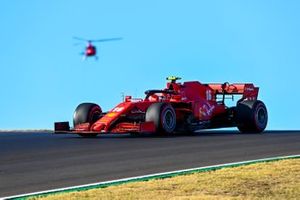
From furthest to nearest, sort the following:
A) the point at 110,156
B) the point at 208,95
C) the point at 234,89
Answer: the point at 234,89 < the point at 208,95 < the point at 110,156

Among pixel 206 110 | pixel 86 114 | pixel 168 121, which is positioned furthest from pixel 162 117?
pixel 206 110

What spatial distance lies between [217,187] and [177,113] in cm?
1317

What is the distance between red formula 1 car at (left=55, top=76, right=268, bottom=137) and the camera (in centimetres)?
2292

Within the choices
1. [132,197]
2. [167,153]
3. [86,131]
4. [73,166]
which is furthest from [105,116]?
[132,197]

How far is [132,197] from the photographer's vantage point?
10.6m

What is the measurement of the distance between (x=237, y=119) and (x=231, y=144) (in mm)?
6849

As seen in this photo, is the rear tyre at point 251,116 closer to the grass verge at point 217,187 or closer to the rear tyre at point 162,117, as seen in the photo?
the rear tyre at point 162,117

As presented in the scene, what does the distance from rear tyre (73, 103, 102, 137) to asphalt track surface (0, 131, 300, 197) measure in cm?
250

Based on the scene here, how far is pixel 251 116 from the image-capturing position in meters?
25.6

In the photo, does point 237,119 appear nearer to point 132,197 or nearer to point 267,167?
point 267,167

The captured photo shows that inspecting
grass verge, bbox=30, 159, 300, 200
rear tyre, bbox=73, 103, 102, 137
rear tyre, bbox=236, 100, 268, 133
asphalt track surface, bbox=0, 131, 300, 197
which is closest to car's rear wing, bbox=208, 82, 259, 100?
rear tyre, bbox=236, 100, 268, 133

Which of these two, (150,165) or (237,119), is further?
(237,119)

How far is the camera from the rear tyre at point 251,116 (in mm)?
25656

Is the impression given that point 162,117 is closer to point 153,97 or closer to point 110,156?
point 153,97
